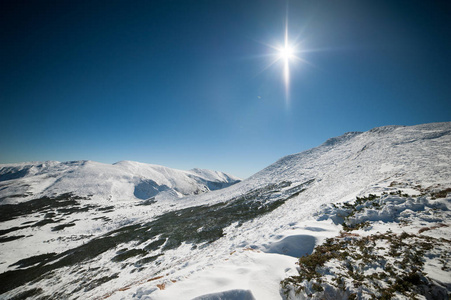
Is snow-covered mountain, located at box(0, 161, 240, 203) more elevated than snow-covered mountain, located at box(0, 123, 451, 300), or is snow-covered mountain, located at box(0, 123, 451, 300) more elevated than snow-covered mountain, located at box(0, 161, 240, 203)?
snow-covered mountain, located at box(0, 161, 240, 203)

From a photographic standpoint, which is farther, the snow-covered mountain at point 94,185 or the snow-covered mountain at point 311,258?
the snow-covered mountain at point 94,185

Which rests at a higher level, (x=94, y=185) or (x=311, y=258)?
(x=94, y=185)

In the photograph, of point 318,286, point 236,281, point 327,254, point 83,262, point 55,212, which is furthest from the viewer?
point 55,212

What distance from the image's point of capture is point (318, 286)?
4797mm

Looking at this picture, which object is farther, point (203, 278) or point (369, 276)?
point (203, 278)

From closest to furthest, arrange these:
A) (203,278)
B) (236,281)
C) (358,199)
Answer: (236,281), (203,278), (358,199)

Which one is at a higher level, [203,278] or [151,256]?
[203,278]

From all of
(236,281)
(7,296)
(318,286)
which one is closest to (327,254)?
(318,286)

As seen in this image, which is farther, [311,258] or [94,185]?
[94,185]

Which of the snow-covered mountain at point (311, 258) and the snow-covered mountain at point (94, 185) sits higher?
the snow-covered mountain at point (94, 185)

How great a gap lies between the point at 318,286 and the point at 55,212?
3699 inches

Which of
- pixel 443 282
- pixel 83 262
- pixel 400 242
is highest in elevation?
pixel 400 242

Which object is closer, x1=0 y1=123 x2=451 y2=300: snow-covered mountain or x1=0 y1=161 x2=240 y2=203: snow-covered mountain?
x1=0 y1=123 x2=451 y2=300: snow-covered mountain

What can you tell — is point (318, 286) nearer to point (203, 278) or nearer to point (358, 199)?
point (203, 278)
